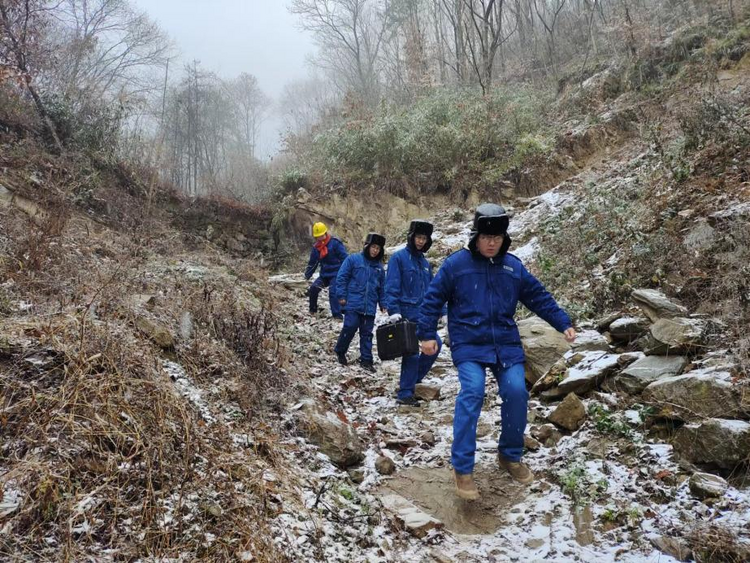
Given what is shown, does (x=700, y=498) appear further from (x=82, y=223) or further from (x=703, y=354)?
(x=82, y=223)

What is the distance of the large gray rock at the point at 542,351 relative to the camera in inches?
199

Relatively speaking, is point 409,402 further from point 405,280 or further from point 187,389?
point 187,389

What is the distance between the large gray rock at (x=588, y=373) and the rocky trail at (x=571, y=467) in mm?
14

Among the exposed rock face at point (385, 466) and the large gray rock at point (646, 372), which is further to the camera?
the large gray rock at point (646, 372)

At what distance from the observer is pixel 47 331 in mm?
3285

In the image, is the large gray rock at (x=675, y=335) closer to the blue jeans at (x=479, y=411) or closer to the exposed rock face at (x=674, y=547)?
the blue jeans at (x=479, y=411)

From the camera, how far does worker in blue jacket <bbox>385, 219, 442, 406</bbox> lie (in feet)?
17.6

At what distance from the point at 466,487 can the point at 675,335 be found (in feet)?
7.84

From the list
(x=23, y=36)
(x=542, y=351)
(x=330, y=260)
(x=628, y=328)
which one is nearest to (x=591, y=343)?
(x=628, y=328)

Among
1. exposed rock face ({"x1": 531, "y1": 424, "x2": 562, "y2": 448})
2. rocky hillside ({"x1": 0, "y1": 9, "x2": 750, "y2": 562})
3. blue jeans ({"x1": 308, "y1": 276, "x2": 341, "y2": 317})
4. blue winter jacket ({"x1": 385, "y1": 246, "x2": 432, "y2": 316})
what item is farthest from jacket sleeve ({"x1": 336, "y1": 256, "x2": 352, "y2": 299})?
exposed rock face ({"x1": 531, "y1": 424, "x2": 562, "y2": 448})

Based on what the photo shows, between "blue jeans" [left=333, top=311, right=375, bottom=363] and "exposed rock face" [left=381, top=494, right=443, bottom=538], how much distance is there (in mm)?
3235

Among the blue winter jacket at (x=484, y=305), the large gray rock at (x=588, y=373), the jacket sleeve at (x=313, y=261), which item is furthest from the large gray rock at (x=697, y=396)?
the jacket sleeve at (x=313, y=261)

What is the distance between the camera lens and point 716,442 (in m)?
2.99

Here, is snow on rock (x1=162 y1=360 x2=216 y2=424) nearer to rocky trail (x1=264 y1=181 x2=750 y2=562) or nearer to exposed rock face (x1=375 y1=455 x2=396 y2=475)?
rocky trail (x1=264 y1=181 x2=750 y2=562)
